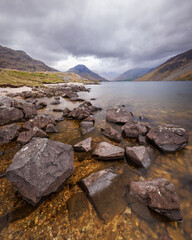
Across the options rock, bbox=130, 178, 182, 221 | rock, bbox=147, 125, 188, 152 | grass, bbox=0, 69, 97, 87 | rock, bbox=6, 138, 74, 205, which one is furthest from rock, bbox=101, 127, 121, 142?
grass, bbox=0, 69, 97, 87

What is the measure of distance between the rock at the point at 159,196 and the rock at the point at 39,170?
9.12ft

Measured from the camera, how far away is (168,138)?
6.67 metres

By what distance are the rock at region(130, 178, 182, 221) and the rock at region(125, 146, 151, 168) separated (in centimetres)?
121

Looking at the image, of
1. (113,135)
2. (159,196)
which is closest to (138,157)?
(159,196)

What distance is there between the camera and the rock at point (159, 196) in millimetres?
3275

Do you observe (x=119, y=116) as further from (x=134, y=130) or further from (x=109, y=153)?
(x=109, y=153)

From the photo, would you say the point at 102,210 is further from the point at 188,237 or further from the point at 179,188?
the point at 179,188

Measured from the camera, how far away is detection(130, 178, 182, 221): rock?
10.7 feet

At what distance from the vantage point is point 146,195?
3674mm

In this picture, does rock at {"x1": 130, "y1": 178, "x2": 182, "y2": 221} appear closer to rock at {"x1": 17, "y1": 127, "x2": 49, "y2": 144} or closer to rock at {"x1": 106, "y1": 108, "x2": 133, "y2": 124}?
rock at {"x1": 17, "y1": 127, "x2": 49, "y2": 144}

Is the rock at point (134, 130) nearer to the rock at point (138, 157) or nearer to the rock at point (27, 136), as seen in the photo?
the rock at point (138, 157)

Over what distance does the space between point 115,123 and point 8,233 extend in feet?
31.2

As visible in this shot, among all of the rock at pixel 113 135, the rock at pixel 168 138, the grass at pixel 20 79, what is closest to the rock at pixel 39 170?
the rock at pixel 113 135

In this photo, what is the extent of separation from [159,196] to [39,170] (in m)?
4.13
